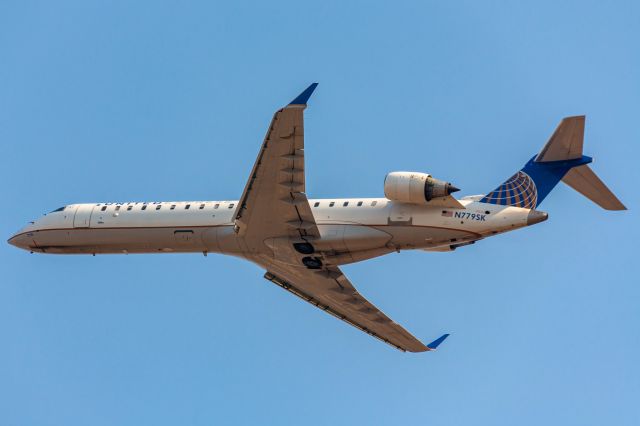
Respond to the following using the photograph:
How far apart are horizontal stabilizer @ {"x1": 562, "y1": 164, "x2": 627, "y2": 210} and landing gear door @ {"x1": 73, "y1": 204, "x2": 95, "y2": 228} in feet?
61.3

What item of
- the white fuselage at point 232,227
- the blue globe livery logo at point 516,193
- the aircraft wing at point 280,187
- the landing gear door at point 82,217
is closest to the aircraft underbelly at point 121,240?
the white fuselage at point 232,227

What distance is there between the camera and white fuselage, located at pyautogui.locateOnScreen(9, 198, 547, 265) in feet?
141

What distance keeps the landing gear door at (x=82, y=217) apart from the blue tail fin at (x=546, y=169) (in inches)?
629

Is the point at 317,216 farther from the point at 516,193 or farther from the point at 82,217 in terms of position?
the point at 82,217

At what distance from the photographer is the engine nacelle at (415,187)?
4266 centimetres

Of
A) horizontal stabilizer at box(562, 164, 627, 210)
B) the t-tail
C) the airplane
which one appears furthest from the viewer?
horizontal stabilizer at box(562, 164, 627, 210)

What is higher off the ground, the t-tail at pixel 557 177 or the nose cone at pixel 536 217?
the t-tail at pixel 557 177

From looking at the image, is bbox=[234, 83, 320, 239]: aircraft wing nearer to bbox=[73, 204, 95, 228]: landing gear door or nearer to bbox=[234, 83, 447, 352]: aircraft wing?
bbox=[234, 83, 447, 352]: aircraft wing

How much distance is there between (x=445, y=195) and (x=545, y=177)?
4156 mm

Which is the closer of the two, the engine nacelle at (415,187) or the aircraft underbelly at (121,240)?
the engine nacelle at (415,187)

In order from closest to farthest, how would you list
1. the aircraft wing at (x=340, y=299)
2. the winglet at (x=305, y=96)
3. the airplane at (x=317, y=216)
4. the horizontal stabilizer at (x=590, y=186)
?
the winglet at (x=305, y=96), the airplane at (x=317, y=216), the horizontal stabilizer at (x=590, y=186), the aircraft wing at (x=340, y=299)

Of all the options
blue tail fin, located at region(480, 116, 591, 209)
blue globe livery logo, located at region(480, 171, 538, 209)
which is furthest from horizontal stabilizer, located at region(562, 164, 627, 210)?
blue globe livery logo, located at region(480, 171, 538, 209)

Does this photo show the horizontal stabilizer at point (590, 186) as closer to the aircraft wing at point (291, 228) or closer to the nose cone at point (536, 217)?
the nose cone at point (536, 217)

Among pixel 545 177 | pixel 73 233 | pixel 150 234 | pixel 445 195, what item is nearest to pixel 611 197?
pixel 545 177
